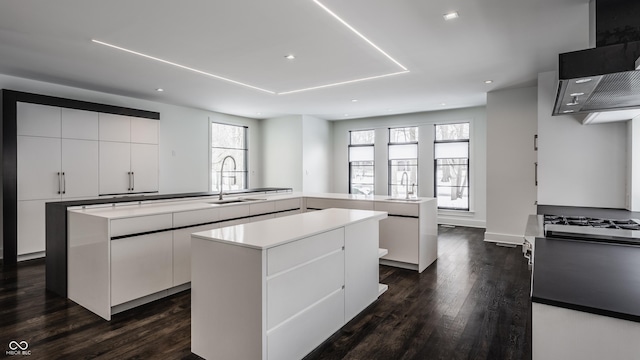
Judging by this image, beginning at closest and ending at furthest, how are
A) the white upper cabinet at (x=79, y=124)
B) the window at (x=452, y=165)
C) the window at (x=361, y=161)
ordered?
1. the white upper cabinet at (x=79, y=124)
2. the window at (x=452, y=165)
3. the window at (x=361, y=161)

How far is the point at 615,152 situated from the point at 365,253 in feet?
9.35

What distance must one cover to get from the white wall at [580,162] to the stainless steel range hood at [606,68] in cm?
120

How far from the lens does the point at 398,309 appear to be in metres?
2.94

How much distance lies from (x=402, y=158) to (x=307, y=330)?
Answer: 669 centimetres

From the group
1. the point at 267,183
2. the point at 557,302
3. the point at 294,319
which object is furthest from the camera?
the point at 267,183

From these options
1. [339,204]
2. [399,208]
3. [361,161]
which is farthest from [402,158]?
[399,208]

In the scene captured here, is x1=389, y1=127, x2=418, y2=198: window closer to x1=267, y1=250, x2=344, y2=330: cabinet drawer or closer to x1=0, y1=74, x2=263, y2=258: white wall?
x1=0, y1=74, x2=263, y2=258: white wall

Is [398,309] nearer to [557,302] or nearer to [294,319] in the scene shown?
[294,319]

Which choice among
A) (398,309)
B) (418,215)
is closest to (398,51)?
(418,215)

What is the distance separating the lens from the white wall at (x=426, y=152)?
23.5ft

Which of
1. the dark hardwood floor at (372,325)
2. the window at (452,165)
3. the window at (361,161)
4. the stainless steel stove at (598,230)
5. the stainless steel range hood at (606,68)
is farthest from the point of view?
the window at (361,161)

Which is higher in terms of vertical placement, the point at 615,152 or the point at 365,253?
the point at 615,152

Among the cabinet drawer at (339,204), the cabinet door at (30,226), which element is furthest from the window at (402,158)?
the cabinet door at (30,226)

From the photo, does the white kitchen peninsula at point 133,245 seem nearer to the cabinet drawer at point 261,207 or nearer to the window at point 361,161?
the cabinet drawer at point 261,207
